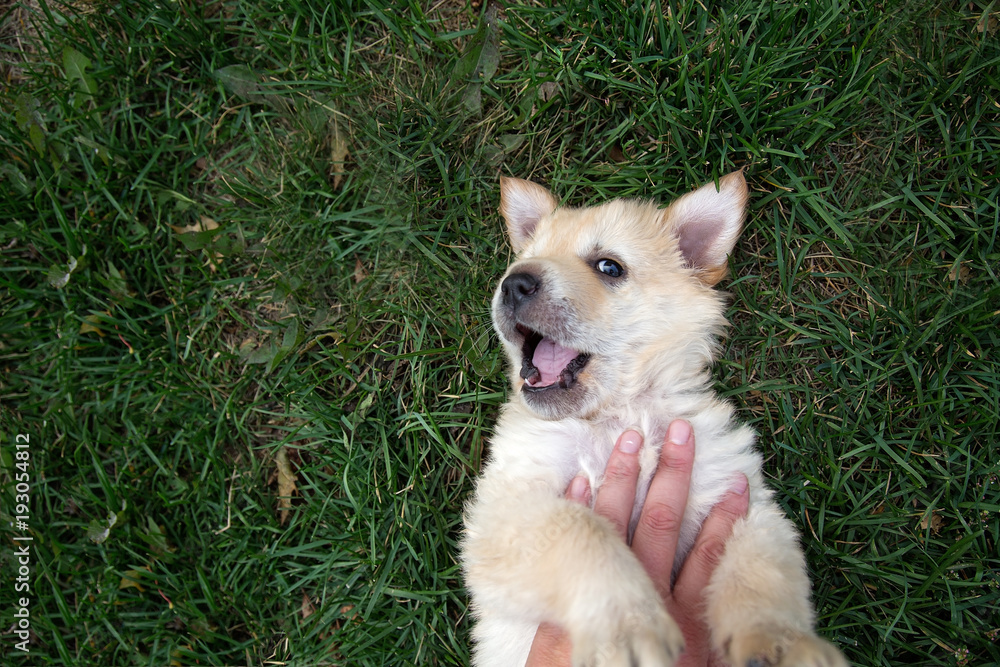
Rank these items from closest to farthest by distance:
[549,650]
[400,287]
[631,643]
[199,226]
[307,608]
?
[631,643] < [549,650] < [307,608] < [400,287] < [199,226]

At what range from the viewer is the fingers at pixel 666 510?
221 centimetres

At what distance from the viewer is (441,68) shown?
11.1 feet

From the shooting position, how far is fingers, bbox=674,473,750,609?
216cm

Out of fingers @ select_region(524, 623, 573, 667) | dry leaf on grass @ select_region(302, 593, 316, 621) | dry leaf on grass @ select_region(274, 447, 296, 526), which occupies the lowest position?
dry leaf on grass @ select_region(302, 593, 316, 621)

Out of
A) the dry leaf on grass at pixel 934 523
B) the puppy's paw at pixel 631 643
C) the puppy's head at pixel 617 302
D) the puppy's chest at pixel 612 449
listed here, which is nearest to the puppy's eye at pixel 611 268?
the puppy's head at pixel 617 302

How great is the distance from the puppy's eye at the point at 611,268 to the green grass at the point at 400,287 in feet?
2.89

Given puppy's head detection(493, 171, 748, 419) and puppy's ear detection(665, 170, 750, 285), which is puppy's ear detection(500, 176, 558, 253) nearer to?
puppy's head detection(493, 171, 748, 419)

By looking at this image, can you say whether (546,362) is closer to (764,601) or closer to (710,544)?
(710,544)

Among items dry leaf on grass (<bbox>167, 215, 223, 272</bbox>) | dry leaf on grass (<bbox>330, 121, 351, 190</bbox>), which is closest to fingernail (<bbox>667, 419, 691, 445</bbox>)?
dry leaf on grass (<bbox>330, 121, 351, 190</bbox>)

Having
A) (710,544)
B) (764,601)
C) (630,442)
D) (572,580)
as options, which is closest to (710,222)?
(630,442)

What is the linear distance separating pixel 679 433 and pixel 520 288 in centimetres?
87

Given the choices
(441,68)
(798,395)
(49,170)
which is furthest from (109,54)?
(798,395)

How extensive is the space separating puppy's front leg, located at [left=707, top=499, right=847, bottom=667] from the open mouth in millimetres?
861

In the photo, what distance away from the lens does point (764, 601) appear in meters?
1.83
